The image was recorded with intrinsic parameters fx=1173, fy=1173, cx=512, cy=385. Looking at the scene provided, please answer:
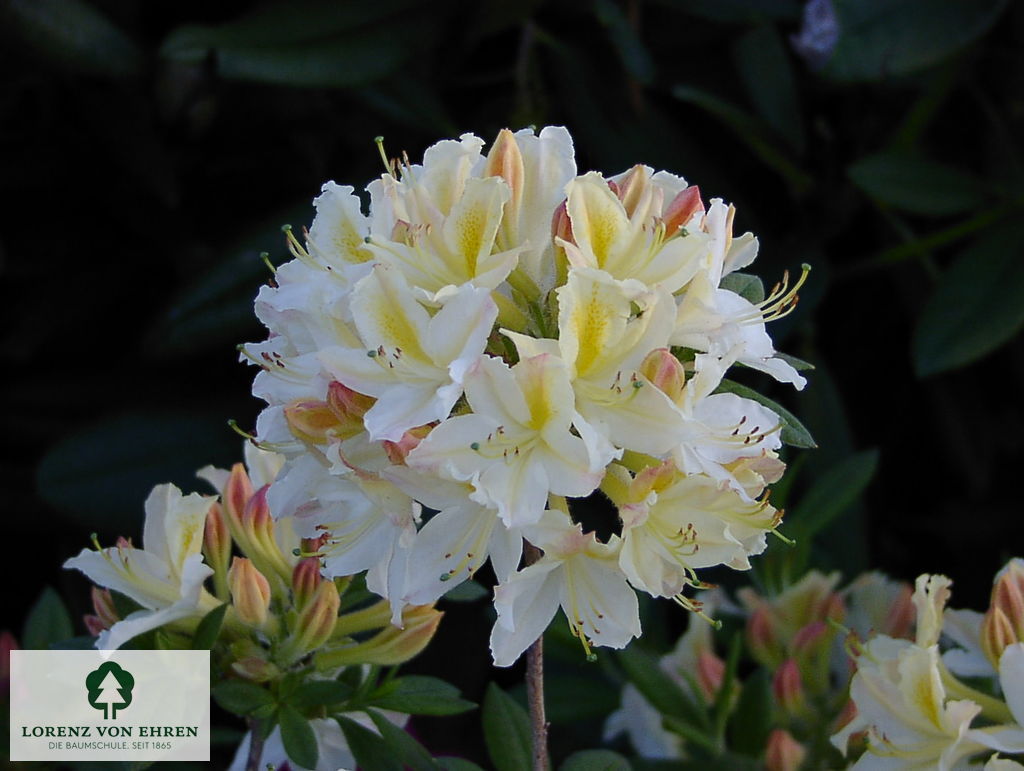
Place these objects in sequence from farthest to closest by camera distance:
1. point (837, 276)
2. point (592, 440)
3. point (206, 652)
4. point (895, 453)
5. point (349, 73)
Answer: point (895, 453) < point (837, 276) < point (349, 73) < point (206, 652) < point (592, 440)

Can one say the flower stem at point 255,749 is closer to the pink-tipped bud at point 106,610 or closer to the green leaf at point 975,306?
the pink-tipped bud at point 106,610

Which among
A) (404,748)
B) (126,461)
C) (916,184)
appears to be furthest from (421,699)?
(916,184)

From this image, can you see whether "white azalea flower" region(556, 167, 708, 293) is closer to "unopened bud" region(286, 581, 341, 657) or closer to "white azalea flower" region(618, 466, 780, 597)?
"white azalea flower" region(618, 466, 780, 597)

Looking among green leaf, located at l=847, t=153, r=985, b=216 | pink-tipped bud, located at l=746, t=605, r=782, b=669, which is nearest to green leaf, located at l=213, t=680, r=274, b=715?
pink-tipped bud, located at l=746, t=605, r=782, b=669

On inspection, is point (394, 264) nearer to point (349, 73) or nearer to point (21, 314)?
point (349, 73)

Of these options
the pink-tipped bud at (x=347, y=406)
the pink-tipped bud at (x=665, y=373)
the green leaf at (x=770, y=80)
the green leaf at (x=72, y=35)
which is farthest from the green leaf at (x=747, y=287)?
the green leaf at (x=72, y=35)

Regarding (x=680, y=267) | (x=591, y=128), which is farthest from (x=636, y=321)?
(x=591, y=128)

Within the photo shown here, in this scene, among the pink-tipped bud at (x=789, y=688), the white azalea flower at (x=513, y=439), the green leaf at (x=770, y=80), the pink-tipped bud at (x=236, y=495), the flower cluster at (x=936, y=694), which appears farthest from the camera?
the green leaf at (x=770, y=80)
